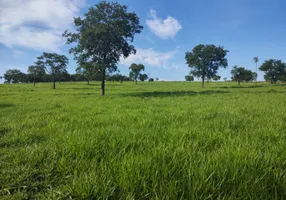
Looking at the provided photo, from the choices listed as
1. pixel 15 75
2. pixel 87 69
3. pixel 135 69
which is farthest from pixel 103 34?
pixel 15 75

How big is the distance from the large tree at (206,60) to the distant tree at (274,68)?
3767cm

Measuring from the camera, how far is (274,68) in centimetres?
7600

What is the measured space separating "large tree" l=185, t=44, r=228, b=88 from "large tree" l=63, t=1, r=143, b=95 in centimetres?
3407

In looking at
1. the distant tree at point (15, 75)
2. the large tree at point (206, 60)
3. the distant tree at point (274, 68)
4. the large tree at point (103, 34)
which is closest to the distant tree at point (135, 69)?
the large tree at point (206, 60)

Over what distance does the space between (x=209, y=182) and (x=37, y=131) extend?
15.4 feet

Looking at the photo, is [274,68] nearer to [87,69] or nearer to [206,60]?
[206,60]

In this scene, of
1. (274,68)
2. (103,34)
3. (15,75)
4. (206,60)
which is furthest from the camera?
(15,75)

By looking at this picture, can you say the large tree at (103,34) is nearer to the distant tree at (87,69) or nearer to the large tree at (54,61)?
the distant tree at (87,69)

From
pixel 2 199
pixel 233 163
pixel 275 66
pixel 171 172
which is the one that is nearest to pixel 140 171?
pixel 171 172

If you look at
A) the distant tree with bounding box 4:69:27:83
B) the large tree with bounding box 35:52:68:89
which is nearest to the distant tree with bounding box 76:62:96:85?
the large tree with bounding box 35:52:68:89

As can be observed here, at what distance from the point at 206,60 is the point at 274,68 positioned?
155 ft

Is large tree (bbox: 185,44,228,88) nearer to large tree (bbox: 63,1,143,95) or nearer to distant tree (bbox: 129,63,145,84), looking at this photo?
large tree (bbox: 63,1,143,95)

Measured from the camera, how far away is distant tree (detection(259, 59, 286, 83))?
7481 cm

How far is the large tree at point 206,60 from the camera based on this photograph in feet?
171
